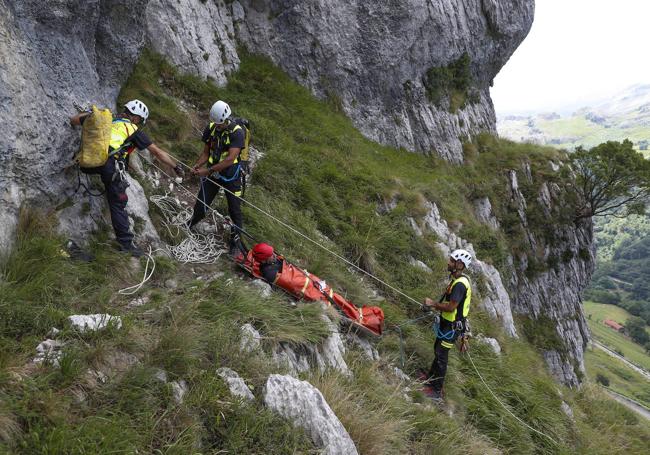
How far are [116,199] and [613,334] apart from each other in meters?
128

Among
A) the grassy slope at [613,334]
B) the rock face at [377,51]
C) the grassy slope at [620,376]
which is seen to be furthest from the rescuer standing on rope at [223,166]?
the grassy slope at [613,334]

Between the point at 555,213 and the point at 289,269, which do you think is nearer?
the point at 289,269

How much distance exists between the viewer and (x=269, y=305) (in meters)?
5.54

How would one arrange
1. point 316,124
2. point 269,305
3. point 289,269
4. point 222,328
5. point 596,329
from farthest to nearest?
point 596,329 → point 316,124 → point 289,269 → point 269,305 → point 222,328

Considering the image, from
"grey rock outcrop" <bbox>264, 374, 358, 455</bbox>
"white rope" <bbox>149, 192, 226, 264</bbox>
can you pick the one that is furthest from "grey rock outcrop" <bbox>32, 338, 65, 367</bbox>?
"white rope" <bbox>149, 192, 226, 264</bbox>

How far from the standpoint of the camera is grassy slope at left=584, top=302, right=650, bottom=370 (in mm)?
93062

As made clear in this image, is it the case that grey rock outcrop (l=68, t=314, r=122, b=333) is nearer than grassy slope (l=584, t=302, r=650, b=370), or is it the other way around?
grey rock outcrop (l=68, t=314, r=122, b=333)

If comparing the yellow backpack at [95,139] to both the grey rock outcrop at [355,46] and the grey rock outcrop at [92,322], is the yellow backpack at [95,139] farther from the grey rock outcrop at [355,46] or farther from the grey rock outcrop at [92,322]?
the grey rock outcrop at [355,46]

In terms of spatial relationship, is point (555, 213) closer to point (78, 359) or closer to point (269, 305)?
point (269, 305)

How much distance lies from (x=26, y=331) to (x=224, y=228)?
13.8 ft

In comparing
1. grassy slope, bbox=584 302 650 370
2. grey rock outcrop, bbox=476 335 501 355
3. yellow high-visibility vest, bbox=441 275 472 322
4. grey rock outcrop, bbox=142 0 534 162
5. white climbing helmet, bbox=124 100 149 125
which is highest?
grey rock outcrop, bbox=142 0 534 162

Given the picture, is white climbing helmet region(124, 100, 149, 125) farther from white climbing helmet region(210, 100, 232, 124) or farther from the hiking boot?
the hiking boot

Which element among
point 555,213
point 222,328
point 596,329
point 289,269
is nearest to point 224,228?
point 289,269

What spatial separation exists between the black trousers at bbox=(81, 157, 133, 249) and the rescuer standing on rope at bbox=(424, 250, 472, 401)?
482 cm
